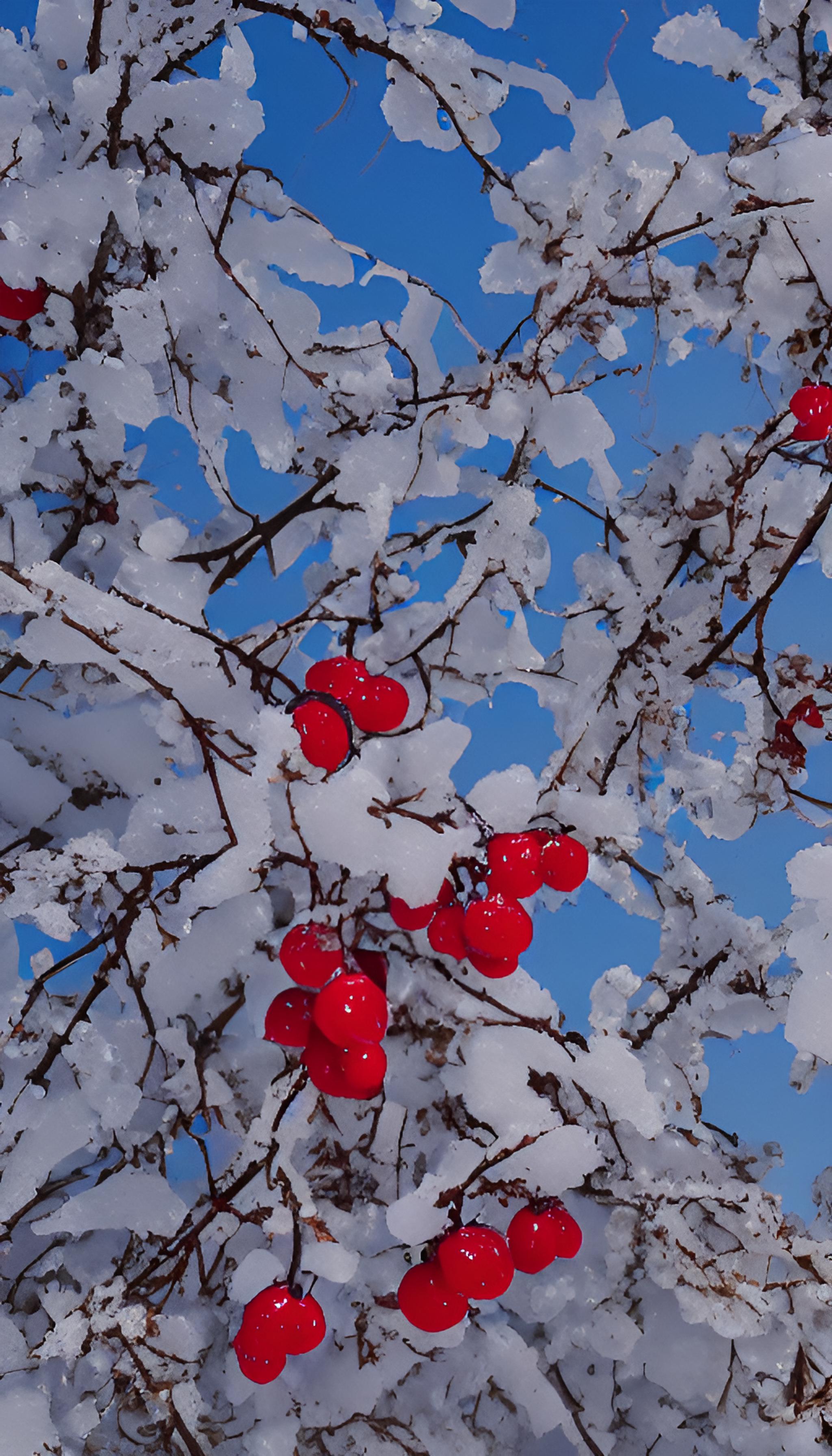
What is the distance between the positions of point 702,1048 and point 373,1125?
15.4 inches

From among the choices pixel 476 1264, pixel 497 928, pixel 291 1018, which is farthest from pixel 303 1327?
pixel 497 928

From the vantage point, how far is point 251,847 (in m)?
0.74

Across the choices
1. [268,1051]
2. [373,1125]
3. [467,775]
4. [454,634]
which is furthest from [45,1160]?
[454,634]

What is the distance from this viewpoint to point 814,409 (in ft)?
2.84

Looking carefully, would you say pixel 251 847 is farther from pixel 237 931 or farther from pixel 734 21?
pixel 734 21

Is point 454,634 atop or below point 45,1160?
atop

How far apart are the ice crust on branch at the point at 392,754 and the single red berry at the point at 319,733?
5 centimetres

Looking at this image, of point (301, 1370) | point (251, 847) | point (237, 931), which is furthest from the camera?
point (301, 1370)

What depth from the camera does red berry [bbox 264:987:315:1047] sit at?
0.73m

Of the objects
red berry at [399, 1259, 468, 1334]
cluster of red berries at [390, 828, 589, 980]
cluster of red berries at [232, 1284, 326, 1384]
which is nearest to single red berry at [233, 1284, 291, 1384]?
cluster of red berries at [232, 1284, 326, 1384]

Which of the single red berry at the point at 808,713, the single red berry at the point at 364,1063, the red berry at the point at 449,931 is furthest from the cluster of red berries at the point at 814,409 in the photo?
the single red berry at the point at 364,1063

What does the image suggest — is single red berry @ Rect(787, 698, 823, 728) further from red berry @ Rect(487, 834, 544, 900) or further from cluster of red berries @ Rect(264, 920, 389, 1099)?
cluster of red berries @ Rect(264, 920, 389, 1099)

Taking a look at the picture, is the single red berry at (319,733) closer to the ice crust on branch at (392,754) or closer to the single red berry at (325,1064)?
the ice crust on branch at (392,754)

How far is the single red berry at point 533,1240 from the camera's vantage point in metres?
0.79
